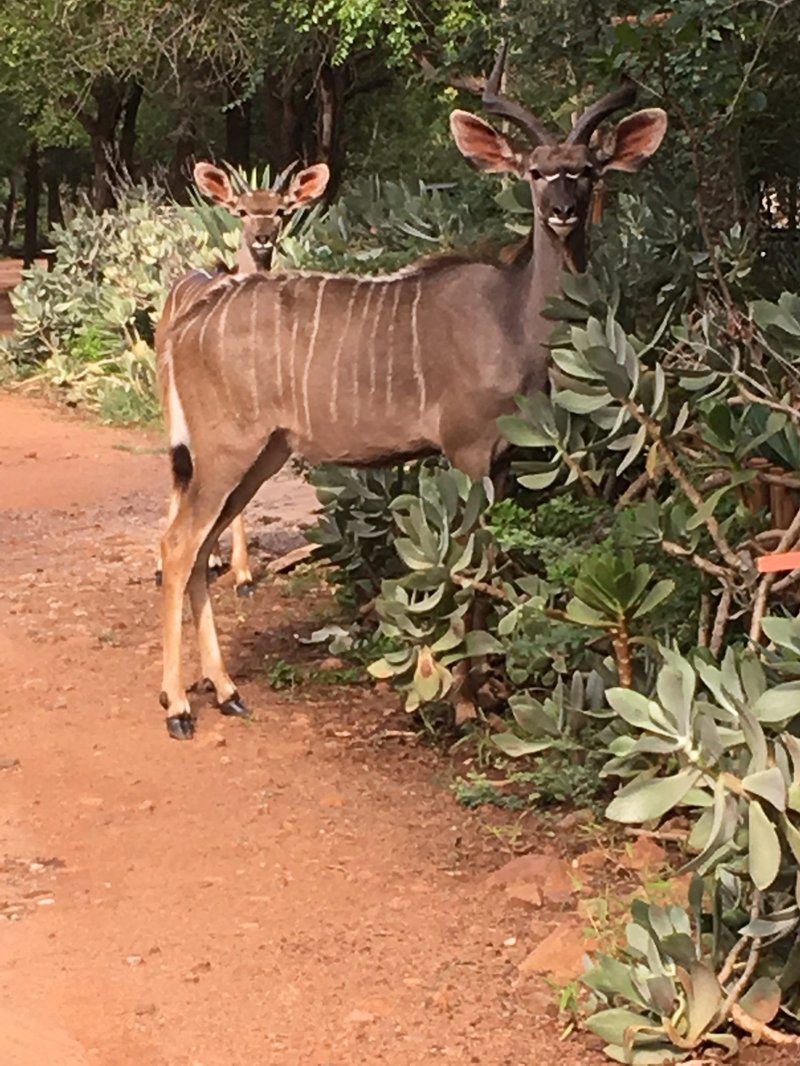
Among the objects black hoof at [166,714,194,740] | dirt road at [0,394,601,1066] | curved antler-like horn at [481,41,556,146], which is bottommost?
black hoof at [166,714,194,740]

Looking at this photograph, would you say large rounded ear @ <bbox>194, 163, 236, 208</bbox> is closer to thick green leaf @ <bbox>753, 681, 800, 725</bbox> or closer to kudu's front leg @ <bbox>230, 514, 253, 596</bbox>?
kudu's front leg @ <bbox>230, 514, 253, 596</bbox>

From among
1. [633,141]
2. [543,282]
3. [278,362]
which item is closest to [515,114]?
[633,141]

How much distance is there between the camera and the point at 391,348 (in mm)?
5598

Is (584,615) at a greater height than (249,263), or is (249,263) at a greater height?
(584,615)

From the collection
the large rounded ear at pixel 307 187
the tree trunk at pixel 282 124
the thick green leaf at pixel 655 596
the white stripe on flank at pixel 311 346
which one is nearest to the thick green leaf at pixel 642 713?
the thick green leaf at pixel 655 596

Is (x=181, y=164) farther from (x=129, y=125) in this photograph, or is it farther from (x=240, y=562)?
(x=240, y=562)

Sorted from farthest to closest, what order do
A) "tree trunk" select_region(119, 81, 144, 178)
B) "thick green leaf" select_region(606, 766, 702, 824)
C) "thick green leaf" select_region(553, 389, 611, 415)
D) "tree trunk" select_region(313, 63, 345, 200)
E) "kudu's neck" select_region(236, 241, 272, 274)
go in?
"tree trunk" select_region(119, 81, 144, 178)
"tree trunk" select_region(313, 63, 345, 200)
"kudu's neck" select_region(236, 241, 272, 274)
"thick green leaf" select_region(553, 389, 611, 415)
"thick green leaf" select_region(606, 766, 702, 824)

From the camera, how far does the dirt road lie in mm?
3488

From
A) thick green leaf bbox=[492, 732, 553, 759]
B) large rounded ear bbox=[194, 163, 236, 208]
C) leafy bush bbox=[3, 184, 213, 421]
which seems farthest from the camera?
leafy bush bbox=[3, 184, 213, 421]

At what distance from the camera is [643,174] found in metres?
6.58

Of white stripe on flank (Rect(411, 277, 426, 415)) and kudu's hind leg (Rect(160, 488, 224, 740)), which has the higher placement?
white stripe on flank (Rect(411, 277, 426, 415))

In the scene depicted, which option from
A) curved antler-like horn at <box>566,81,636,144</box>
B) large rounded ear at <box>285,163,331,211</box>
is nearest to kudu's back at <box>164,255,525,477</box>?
curved antler-like horn at <box>566,81,636,144</box>

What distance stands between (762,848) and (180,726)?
2858mm

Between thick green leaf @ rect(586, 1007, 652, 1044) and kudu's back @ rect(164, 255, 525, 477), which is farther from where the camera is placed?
kudu's back @ rect(164, 255, 525, 477)
